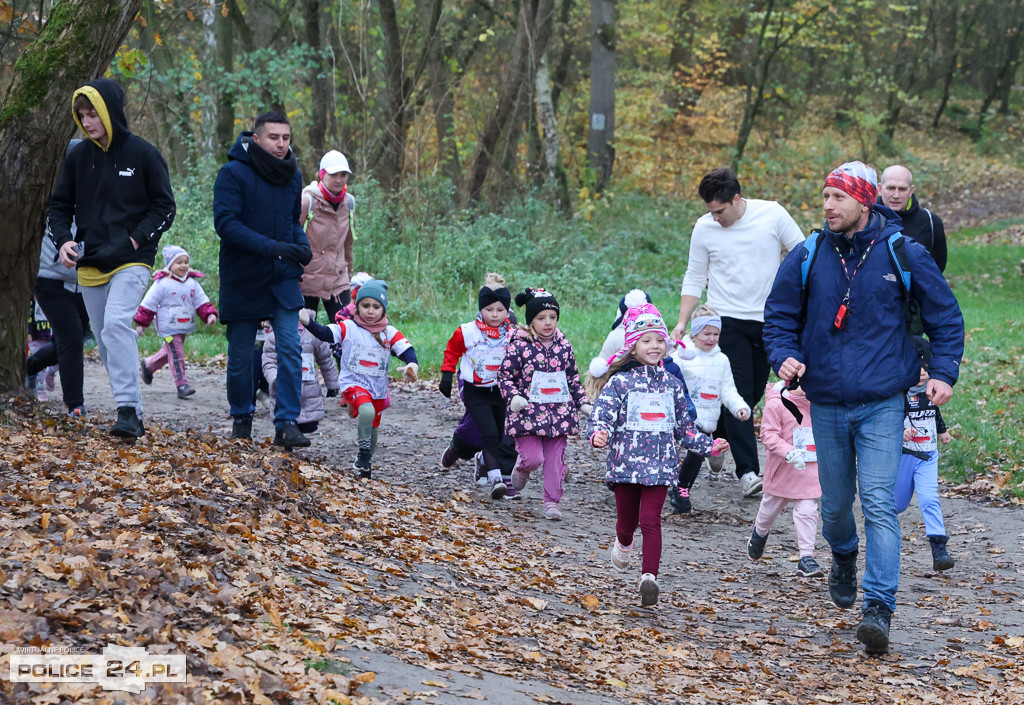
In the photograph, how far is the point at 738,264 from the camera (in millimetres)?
9273

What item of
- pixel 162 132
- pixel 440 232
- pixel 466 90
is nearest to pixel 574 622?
pixel 440 232

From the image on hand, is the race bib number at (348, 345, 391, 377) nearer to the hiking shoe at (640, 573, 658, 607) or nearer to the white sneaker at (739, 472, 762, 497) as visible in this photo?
the white sneaker at (739, 472, 762, 497)

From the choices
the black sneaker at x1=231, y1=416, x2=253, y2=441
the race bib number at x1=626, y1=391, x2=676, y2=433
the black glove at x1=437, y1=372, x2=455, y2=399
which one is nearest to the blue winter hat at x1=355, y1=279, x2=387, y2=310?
the black glove at x1=437, y1=372, x2=455, y2=399

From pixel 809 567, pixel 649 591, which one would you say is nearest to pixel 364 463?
pixel 649 591

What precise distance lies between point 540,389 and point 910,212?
10.4ft

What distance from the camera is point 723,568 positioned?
8234 mm

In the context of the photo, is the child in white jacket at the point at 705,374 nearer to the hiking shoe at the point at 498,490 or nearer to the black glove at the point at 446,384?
the hiking shoe at the point at 498,490

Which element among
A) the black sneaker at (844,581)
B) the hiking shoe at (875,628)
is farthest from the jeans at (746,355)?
the hiking shoe at (875,628)

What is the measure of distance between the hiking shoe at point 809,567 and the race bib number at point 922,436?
3.36 ft

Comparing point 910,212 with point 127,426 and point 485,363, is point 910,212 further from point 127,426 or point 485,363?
point 127,426

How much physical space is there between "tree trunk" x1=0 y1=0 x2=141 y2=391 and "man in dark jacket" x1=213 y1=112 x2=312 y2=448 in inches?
50.5

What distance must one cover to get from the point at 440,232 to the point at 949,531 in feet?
42.8

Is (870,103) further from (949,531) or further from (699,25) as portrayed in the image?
(949,531)

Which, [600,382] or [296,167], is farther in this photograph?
[296,167]
